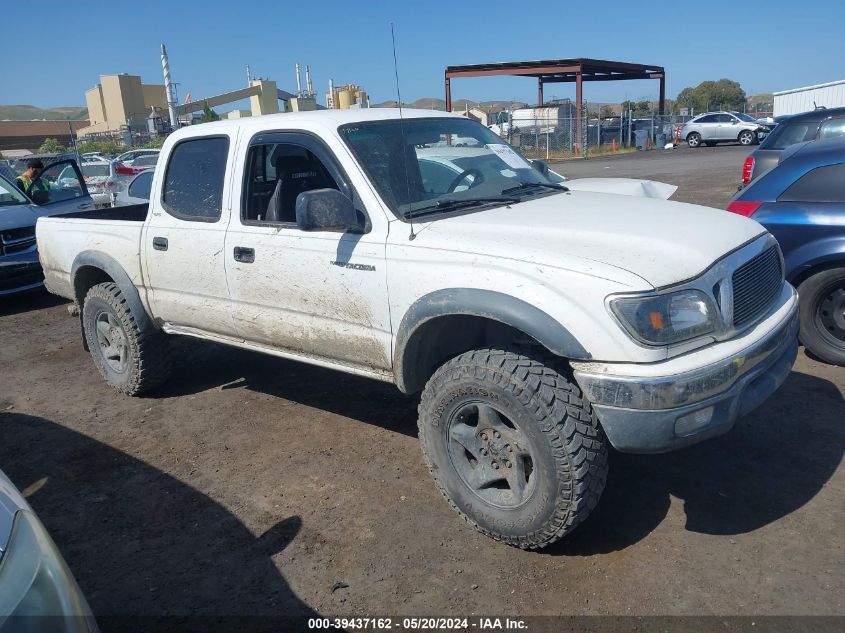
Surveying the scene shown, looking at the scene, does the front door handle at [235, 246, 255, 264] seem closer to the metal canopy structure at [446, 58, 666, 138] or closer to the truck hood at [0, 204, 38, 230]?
the truck hood at [0, 204, 38, 230]

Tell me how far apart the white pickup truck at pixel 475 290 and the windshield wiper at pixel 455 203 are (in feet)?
0.07

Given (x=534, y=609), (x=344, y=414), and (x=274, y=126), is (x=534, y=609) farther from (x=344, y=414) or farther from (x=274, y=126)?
(x=274, y=126)

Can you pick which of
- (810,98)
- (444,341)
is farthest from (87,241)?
(810,98)

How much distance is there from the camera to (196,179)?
4859mm

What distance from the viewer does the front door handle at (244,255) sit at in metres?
4.34

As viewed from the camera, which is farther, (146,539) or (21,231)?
(21,231)

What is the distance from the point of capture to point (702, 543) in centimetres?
336

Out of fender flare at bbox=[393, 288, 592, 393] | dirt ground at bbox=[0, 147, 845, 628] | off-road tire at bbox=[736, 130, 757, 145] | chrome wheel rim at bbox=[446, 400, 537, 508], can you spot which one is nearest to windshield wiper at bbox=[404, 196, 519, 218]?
fender flare at bbox=[393, 288, 592, 393]

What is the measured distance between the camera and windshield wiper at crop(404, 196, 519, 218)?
12.7 ft

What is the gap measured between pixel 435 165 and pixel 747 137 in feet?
107

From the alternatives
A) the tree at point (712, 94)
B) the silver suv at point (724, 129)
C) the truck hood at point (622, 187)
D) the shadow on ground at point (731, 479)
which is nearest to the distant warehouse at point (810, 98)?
the silver suv at point (724, 129)

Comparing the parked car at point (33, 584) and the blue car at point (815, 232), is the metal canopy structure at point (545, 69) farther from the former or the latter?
the parked car at point (33, 584)

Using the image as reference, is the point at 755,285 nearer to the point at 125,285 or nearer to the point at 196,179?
the point at 196,179

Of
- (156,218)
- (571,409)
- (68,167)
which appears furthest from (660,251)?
(68,167)
